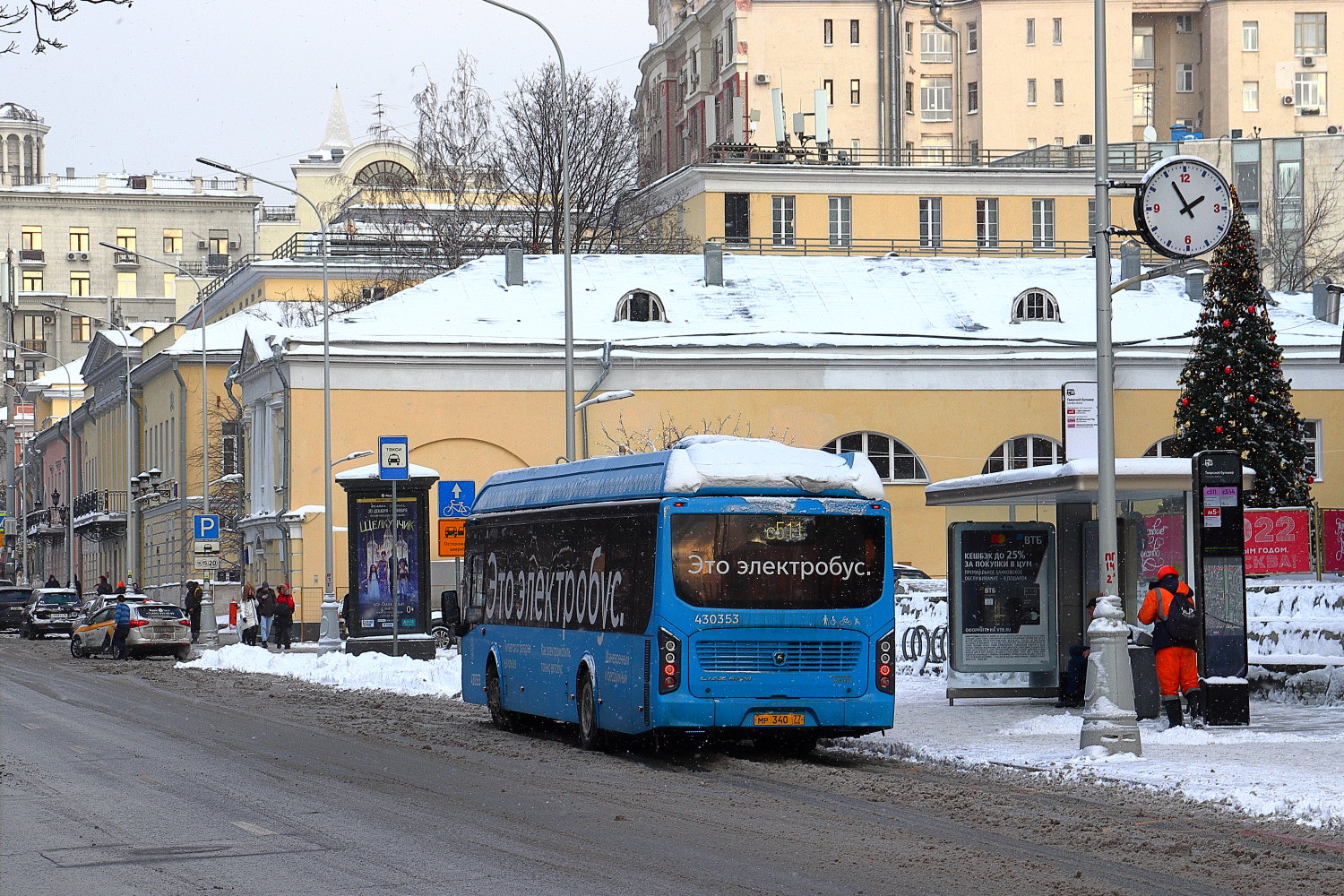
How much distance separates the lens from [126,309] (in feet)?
441

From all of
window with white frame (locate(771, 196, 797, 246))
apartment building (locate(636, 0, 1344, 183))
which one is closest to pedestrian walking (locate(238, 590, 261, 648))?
window with white frame (locate(771, 196, 797, 246))

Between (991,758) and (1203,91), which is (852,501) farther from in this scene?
(1203,91)

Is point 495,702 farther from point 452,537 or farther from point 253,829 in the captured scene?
point 452,537

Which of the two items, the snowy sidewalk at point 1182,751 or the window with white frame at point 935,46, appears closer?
the snowy sidewalk at point 1182,751

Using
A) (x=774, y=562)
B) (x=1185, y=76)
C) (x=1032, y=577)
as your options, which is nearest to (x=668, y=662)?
(x=774, y=562)

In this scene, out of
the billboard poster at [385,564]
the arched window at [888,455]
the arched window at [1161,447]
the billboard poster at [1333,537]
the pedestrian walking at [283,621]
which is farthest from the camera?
the arched window at [888,455]

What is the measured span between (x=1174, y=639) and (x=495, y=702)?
25.2 feet

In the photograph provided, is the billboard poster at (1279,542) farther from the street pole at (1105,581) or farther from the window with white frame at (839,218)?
the window with white frame at (839,218)

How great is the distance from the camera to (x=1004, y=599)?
2427 cm

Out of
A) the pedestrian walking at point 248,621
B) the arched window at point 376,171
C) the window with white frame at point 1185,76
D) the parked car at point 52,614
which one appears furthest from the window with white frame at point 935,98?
the pedestrian walking at point 248,621

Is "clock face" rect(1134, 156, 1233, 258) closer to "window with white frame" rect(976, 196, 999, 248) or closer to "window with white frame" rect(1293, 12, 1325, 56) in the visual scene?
"window with white frame" rect(976, 196, 999, 248)

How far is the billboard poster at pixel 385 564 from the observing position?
3766 cm

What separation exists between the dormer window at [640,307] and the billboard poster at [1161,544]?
3180 centimetres

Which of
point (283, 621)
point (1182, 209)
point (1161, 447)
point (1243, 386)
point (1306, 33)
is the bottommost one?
point (283, 621)
